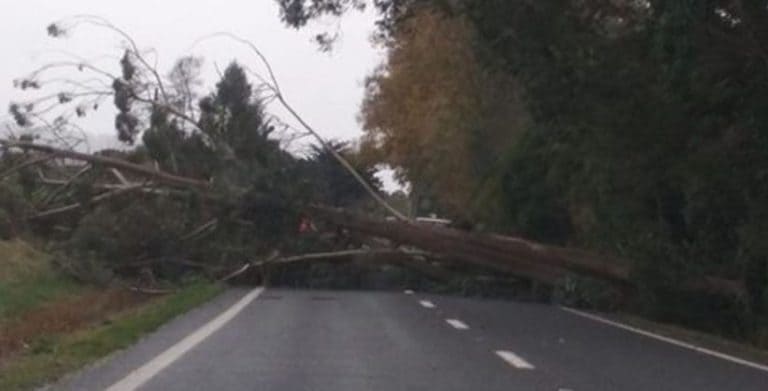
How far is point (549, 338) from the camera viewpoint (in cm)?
2564

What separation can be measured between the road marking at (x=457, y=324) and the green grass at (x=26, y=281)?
8.99 metres

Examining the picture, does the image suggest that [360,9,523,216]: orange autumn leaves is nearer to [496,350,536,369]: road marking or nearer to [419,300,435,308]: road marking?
[419,300,435,308]: road marking

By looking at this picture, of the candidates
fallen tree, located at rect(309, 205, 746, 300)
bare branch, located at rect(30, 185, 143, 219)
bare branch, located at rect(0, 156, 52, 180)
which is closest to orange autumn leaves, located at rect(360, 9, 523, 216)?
fallen tree, located at rect(309, 205, 746, 300)

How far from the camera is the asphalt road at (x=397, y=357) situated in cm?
1741

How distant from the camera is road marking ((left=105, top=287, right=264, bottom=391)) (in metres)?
17.0

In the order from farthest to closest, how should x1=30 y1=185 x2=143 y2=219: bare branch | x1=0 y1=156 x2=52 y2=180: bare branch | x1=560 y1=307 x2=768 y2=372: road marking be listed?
x1=30 y1=185 x2=143 y2=219: bare branch
x1=0 y1=156 x2=52 y2=180: bare branch
x1=560 y1=307 x2=768 y2=372: road marking

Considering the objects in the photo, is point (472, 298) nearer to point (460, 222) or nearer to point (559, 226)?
point (460, 222)

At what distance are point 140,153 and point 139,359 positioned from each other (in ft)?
79.8

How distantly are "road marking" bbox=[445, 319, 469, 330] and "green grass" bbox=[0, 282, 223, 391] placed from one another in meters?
4.44

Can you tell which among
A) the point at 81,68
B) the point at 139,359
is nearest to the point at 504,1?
the point at 139,359

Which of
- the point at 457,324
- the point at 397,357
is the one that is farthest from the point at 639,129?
the point at 397,357

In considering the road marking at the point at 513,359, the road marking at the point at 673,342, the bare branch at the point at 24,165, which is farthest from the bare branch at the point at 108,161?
the road marking at the point at 513,359

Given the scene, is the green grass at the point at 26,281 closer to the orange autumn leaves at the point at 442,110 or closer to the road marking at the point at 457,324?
the road marking at the point at 457,324

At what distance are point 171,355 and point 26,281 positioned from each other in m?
19.2
